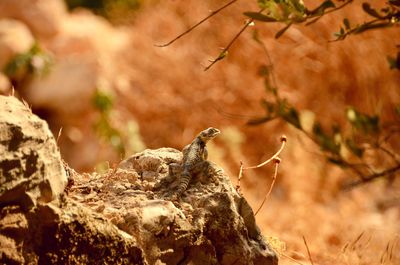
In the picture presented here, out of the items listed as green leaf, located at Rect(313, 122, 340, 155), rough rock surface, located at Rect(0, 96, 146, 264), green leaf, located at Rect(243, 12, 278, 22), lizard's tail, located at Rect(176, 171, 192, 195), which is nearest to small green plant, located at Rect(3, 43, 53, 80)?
lizard's tail, located at Rect(176, 171, 192, 195)

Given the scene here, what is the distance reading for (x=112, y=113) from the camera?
8156mm

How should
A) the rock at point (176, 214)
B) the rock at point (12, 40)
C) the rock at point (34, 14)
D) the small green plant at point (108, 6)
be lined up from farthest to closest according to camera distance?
the small green plant at point (108, 6) → the rock at point (34, 14) → the rock at point (12, 40) → the rock at point (176, 214)

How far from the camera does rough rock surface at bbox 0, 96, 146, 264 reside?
202 cm

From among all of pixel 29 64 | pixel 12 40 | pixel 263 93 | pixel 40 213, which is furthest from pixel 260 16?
pixel 12 40

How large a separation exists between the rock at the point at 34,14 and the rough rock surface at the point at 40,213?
7541 mm

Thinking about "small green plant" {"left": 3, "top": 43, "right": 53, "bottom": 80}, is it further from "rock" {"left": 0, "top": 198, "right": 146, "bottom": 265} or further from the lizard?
"rock" {"left": 0, "top": 198, "right": 146, "bottom": 265}

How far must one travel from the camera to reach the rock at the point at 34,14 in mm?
9492

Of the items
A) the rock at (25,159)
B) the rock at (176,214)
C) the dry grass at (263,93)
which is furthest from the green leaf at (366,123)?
the dry grass at (263,93)

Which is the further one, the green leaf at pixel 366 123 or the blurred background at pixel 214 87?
the blurred background at pixel 214 87

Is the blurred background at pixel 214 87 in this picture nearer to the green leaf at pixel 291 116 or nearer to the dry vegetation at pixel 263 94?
the dry vegetation at pixel 263 94

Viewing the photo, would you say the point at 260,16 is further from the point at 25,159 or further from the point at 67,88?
the point at 67,88

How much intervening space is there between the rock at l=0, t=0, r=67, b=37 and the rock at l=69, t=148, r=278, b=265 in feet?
23.5

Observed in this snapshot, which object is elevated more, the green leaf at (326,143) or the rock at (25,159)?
the green leaf at (326,143)

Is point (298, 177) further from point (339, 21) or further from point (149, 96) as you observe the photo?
point (149, 96)
